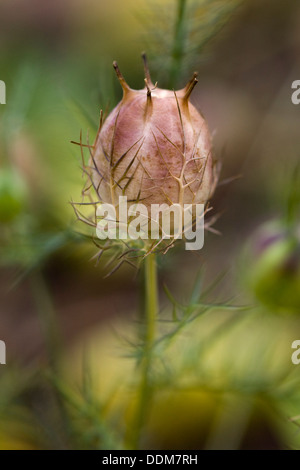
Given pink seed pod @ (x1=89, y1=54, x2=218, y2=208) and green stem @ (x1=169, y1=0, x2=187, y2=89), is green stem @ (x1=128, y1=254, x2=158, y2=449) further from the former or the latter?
green stem @ (x1=169, y1=0, x2=187, y2=89)

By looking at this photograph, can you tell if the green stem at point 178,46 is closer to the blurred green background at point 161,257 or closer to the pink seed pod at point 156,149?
the blurred green background at point 161,257

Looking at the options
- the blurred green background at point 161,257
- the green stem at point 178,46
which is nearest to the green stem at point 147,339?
the blurred green background at point 161,257

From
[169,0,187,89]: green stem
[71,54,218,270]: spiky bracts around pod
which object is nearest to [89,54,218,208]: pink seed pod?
[71,54,218,270]: spiky bracts around pod

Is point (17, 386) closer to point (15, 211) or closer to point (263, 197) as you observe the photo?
point (15, 211)

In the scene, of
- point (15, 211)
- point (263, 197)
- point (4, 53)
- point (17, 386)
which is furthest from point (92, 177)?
point (4, 53)

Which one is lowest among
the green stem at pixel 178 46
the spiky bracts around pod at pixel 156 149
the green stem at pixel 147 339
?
the green stem at pixel 147 339
